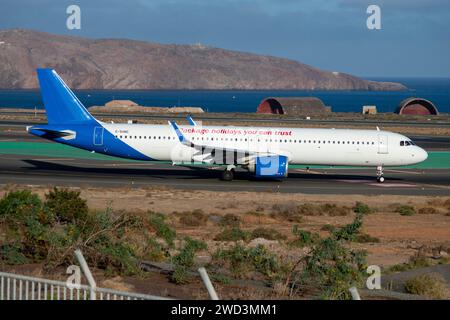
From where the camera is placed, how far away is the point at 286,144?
1927 inches

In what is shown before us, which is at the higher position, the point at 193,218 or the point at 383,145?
the point at 383,145

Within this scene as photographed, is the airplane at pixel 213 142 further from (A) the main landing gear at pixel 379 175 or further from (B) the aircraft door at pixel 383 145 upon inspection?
(A) the main landing gear at pixel 379 175

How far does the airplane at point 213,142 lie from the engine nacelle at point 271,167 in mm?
63

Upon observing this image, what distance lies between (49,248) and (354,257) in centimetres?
695

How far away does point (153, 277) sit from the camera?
19.4 metres

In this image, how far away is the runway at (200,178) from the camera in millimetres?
46156

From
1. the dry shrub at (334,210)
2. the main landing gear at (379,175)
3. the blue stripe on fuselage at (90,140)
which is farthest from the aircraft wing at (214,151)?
the dry shrub at (334,210)

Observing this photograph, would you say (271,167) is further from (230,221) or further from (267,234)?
(267,234)

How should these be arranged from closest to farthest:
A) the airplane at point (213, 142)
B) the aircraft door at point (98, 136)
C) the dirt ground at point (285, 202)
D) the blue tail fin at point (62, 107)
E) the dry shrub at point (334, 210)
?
the dirt ground at point (285, 202) → the dry shrub at point (334, 210) → the aircraft door at point (98, 136) → the airplane at point (213, 142) → the blue tail fin at point (62, 107)

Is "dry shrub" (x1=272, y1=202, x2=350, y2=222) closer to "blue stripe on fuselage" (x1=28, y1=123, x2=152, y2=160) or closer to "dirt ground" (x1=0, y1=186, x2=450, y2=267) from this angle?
"dirt ground" (x1=0, y1=186, x2=450, y2=267)

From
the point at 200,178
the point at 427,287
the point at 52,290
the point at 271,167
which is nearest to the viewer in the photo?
the point at 52,290

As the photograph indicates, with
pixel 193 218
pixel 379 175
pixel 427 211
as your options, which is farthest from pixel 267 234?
pixel 379 175

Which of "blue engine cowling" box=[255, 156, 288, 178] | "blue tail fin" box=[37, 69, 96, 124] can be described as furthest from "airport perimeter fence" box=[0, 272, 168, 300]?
"blue tail fin" box=[37, 69, 96, 124]

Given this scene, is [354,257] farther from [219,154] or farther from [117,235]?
[219,154]
